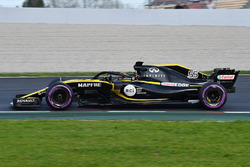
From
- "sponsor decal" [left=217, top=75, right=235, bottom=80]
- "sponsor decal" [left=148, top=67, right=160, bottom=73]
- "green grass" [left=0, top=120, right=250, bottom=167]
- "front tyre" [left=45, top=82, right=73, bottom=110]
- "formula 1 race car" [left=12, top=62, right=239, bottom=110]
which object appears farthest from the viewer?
"sponsor decal" [left=217, top=75, right=235, bottom=80]

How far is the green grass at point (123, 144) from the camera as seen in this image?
4.81m

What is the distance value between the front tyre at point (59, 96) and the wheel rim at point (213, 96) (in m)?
3.30

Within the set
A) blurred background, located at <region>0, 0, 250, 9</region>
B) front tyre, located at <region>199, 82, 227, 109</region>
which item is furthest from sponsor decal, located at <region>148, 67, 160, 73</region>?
blurred background, located at <region>0, 0, 250, 9</region>

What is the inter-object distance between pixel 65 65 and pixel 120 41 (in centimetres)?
331

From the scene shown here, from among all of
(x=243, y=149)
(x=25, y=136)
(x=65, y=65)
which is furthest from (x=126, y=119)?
(x=65, y=65)

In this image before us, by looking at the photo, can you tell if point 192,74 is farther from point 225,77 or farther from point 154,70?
point 154,70

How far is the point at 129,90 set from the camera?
29.5 ft

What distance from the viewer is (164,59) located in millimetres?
19406

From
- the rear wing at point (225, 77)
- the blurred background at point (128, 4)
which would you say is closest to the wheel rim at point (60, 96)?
the rear wing at point (225, 77)

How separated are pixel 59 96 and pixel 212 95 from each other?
12.4 ft

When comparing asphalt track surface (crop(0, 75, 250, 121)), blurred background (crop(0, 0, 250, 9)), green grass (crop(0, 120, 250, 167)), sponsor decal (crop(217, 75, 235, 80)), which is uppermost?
blurred background (crop(0, 0, 250, 9))

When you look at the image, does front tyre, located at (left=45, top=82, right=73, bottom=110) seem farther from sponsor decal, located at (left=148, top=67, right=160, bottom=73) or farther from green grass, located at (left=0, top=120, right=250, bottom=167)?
sponsor decal, located at (left=148, top=67, right=160, bottom=73)

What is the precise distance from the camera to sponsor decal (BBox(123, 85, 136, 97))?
8984 mm

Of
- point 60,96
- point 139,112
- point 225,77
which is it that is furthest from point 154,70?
point 60,96
